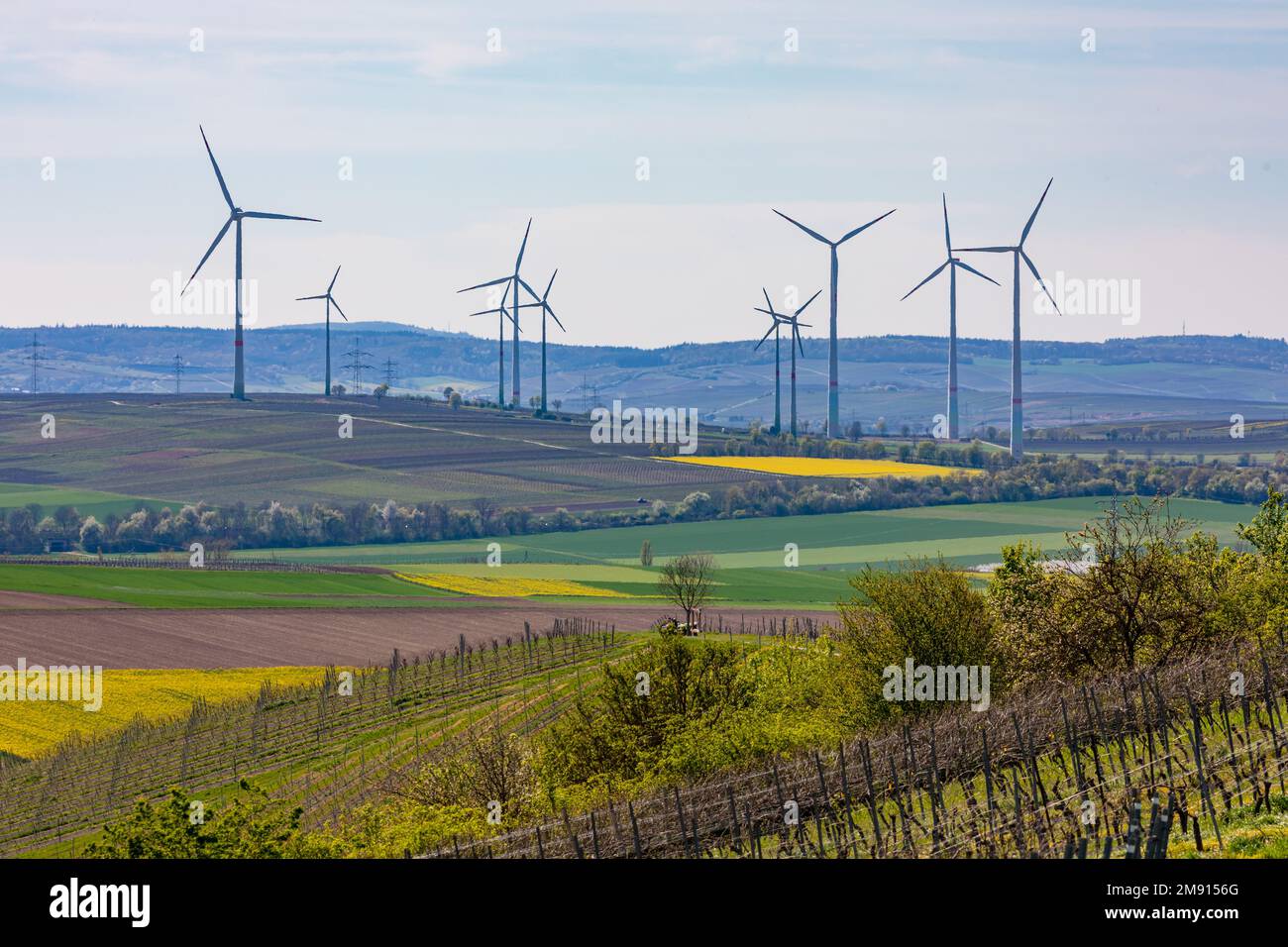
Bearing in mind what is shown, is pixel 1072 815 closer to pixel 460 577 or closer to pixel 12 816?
pixel 12 816

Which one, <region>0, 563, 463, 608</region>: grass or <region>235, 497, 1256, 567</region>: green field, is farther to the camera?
<region>235, 497, 1256, 567</region>: green field

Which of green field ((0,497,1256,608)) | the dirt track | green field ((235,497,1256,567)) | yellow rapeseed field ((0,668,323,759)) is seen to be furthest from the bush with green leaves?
green field ((235,497,1256,567))

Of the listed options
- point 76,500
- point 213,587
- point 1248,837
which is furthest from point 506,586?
point 1248,837

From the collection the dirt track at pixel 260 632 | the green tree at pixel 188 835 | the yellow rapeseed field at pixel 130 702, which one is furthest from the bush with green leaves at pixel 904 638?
the dirt track at pixel 260 632

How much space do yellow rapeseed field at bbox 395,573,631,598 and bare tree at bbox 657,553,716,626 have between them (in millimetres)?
5407

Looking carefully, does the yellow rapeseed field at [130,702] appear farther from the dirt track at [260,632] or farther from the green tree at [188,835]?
the green tree at [188,835]

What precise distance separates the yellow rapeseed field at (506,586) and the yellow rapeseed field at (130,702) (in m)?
36.8

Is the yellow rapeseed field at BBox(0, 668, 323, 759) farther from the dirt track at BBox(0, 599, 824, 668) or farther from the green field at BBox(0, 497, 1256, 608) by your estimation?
the green field at BBox(0, 497, 1256, 608)

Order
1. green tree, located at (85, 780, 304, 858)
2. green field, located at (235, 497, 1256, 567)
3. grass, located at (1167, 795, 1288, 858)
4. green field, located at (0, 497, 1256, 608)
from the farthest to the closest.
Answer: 1. green field, located at (235, 497, 1256, 567)
2. green field, located at (0, 497, 1256, 608)
3. green tree, located at (85, 780, 304, 858)
4. grass, located at (1167, 795, 1288, 858)

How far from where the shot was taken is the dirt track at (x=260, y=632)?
93.6 meters

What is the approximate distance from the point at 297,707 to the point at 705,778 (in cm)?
3474

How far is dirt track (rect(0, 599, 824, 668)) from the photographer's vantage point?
93625 mm
